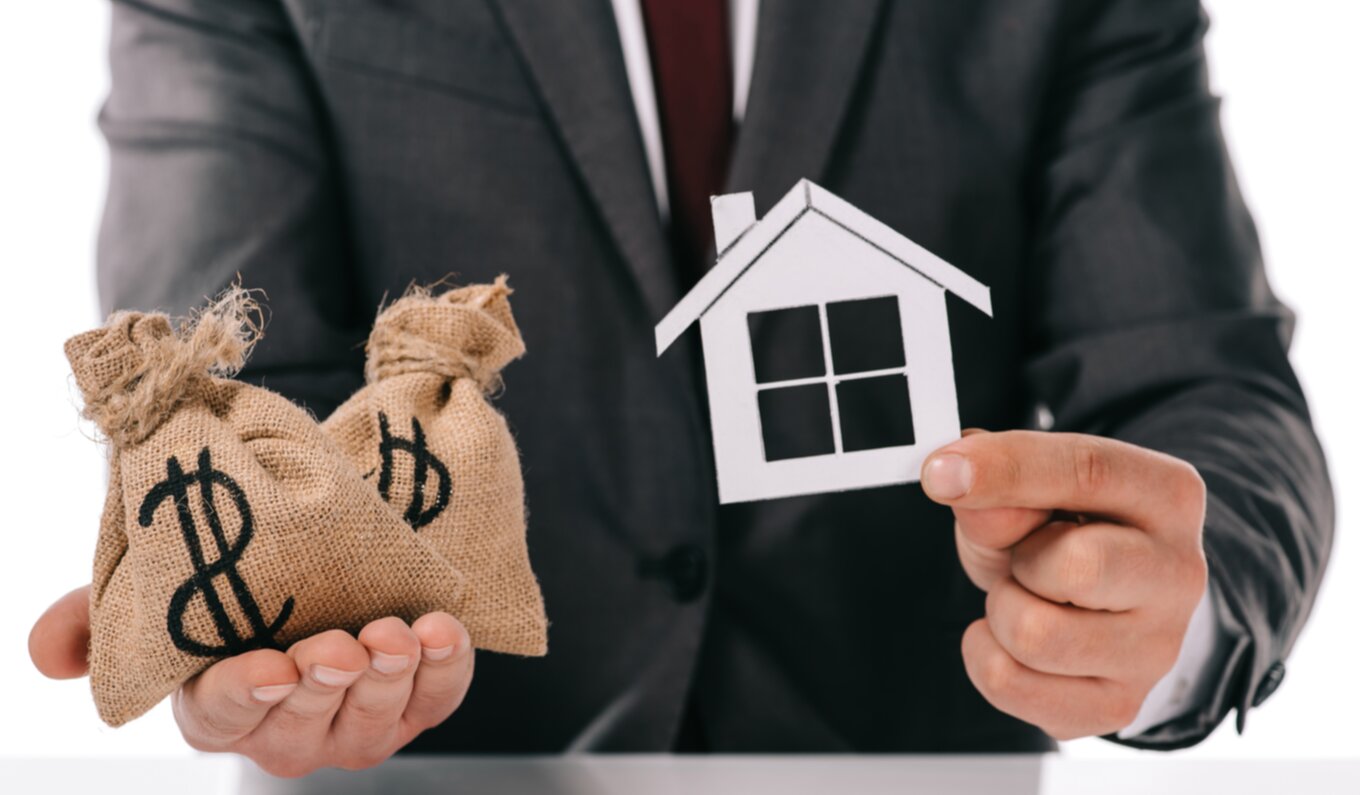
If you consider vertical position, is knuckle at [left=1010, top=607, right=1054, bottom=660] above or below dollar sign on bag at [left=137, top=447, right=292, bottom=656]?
below

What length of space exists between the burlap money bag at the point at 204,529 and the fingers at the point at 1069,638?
0.41 meters

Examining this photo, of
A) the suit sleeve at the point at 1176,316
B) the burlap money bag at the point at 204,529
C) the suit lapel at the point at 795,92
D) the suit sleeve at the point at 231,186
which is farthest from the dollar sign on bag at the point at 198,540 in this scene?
the suit sleeve at the point at 1176,316

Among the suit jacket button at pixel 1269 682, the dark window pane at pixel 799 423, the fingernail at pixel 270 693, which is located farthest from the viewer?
the dark window pane at pixel 799 423

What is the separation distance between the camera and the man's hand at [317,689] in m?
0.63

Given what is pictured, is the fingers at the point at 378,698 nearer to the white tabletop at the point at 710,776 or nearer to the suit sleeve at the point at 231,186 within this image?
the white tabletop at the point at 710,776

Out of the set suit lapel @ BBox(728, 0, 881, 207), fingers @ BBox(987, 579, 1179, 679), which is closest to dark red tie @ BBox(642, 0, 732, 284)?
suit lapel @ BBox(728, 0, 881, 207)

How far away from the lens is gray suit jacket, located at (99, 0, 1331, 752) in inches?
42.2

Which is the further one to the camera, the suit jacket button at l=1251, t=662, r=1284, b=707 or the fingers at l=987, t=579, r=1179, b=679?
the suit jacket button at l=1251, t=662, r=1284, b=707

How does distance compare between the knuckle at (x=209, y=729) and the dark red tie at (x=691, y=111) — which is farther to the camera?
the dark red tie at (x=691, y=111)

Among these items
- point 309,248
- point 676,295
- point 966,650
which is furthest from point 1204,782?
point 309,248

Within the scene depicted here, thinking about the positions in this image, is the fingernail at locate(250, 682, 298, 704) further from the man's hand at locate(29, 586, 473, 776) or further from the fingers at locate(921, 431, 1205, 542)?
the fingers at locate(921, 431, 1205, 542)

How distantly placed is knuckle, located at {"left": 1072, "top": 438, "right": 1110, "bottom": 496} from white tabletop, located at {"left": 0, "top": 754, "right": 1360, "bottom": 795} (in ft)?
1.00

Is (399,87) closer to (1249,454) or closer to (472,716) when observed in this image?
(472,716)

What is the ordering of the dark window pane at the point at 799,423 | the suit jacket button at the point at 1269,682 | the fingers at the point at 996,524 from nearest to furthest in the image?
the fingers at the point at 996,524
the suit jacket button at the point at 1269,682
the dark window pane at the point at 799,423
